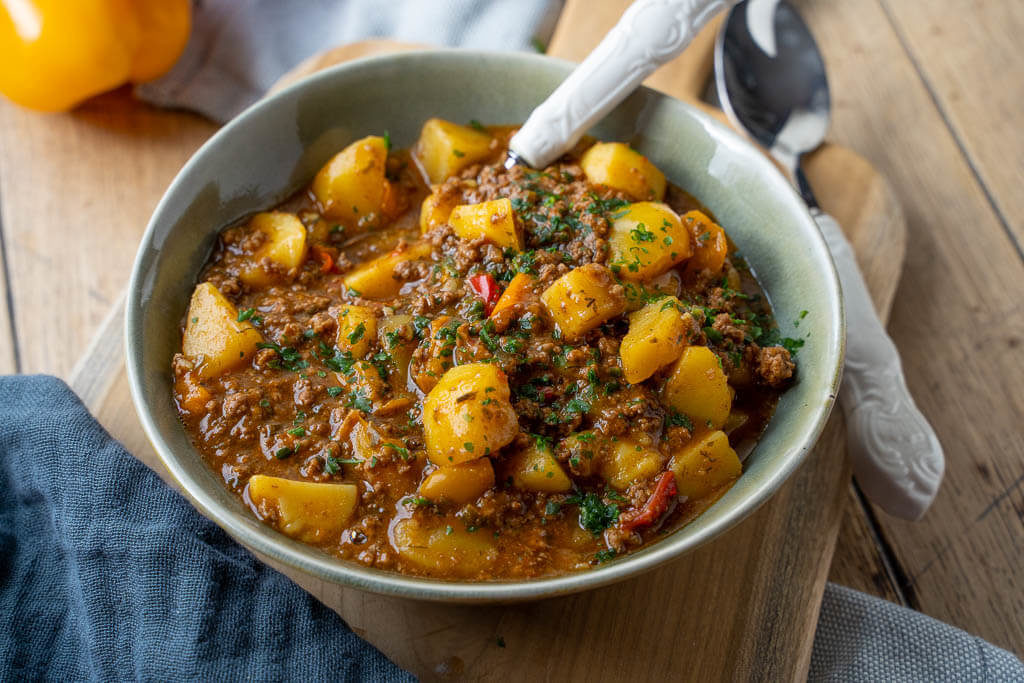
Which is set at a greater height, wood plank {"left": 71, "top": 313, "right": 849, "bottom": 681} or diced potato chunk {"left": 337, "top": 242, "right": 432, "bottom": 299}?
diced potato chunk {"left": 337, "top": 242, "right": 432, "bottom": 299}

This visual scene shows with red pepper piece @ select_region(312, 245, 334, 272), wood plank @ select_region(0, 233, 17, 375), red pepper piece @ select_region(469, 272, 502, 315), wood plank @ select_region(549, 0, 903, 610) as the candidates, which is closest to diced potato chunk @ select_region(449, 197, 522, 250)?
red pepper piece @ select_region(469, 272, 502, 315)

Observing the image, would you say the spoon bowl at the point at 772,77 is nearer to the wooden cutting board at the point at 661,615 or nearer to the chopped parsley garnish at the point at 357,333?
the wooden cutting board at the point at 661,615

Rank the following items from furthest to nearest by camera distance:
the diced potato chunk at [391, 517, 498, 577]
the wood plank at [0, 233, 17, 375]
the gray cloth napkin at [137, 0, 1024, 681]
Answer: the gray cloth napkin at [137, 0, 1024, 681], the wood plank at [0, 233, 17, 375], the diced potato chunk at [391, 517, 498, 577]

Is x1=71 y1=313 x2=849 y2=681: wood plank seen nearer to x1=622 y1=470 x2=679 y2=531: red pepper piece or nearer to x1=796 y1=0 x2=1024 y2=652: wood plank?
x1=622 y1=470 x2=679 y2=531: red pepper piece

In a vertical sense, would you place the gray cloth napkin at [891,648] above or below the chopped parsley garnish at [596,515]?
below

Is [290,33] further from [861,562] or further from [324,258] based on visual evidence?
[861,562]

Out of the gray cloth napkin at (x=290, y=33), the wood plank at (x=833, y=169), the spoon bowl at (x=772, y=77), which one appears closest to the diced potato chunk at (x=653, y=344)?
the wood plank at (x=833, y=169)

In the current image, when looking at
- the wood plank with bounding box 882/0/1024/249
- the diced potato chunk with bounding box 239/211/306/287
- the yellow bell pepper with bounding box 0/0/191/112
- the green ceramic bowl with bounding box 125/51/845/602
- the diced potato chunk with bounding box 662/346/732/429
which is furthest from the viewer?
the wood plank with bounding box 882/0/1024/249
